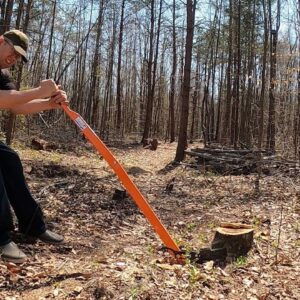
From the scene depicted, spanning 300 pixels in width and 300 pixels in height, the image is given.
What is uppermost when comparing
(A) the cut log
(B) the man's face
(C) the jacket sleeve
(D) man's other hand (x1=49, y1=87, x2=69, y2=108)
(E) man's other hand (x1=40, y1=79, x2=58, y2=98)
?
(B) the man's face

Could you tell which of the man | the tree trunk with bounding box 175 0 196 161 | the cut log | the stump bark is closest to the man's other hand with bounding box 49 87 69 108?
the man

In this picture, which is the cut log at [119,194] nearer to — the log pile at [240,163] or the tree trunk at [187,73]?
the log pile at [240,163]

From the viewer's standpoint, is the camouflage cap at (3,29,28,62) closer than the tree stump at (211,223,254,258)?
Yes

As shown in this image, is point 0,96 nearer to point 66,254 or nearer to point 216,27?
point 66,254

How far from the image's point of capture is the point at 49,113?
958 inches

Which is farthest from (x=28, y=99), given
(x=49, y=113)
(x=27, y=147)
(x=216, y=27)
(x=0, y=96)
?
(x=216, y=27)

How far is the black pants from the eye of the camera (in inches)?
136

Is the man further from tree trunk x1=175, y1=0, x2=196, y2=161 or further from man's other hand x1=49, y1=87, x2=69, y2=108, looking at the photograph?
tree trunk x1=175, y1=0, x2=196, y2=161

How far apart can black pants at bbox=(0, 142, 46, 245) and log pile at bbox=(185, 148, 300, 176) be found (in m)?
7.01

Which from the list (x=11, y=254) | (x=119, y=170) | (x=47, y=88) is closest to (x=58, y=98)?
(x=47, y=88)

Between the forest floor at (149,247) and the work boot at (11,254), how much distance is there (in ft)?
0.31

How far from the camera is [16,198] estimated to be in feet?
12.6

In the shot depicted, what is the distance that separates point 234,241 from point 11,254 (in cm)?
227

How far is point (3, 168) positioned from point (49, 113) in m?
21.3
